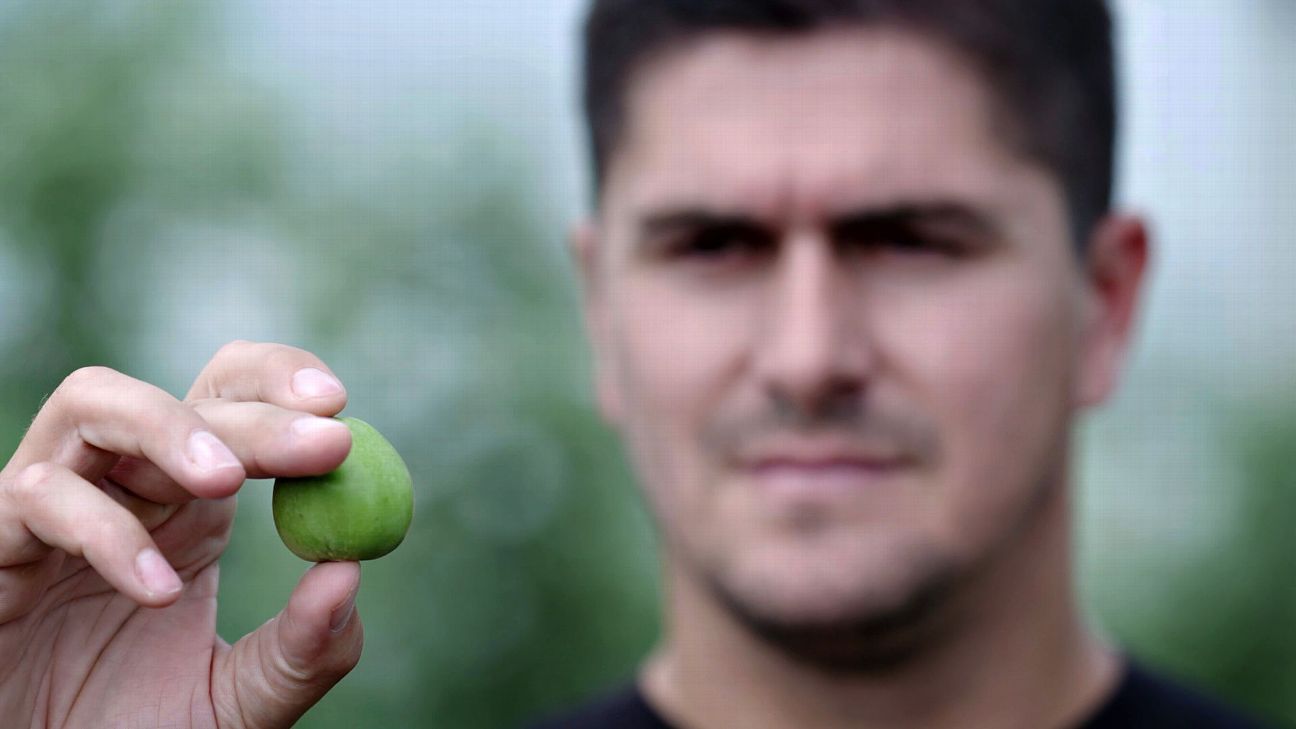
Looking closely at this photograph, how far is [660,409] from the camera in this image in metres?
3.21

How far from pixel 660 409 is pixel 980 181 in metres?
1.02

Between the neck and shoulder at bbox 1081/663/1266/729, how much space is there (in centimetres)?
5

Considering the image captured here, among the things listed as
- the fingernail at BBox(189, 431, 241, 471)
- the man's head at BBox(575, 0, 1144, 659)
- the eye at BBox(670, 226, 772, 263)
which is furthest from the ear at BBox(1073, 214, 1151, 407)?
the fingernail at BBox(189, 431, 241, 471)

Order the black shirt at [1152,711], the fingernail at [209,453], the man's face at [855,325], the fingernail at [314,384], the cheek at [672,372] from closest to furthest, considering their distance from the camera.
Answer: the fingernail at [209,453] < the fingernail at [314,384] < the man's face at [855,325] < the cheek at [672,372] < the black shirt at [1152,711]

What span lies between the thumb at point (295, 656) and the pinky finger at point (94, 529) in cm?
25

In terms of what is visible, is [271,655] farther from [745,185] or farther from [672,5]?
[672,5]

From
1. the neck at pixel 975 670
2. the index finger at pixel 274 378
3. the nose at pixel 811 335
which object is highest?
the index finger at pixel 274 378

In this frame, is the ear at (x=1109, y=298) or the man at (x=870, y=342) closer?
the man at (x=870, y=342)

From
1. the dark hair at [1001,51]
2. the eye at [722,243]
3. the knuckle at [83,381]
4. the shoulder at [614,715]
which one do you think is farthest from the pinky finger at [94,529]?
the shoulder at [614,715]

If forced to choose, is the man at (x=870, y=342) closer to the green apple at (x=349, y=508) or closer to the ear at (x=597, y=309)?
the ear at (x=597, y=309)

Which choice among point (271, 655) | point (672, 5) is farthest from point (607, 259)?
point (271, 655)

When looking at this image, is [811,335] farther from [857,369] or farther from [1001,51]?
[1001,51]

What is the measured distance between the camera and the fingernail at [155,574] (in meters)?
1.94

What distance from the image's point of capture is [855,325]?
2924mm
